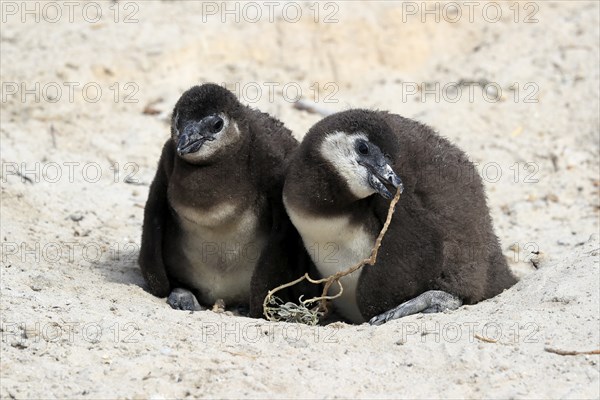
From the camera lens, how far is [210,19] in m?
12.4

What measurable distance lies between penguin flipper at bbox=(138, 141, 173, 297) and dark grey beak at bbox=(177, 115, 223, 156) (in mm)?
656

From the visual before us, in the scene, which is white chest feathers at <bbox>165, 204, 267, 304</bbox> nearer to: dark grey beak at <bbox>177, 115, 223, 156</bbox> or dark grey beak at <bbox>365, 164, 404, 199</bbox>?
dark grey beak at <bbox>177, 115, 223, 156</bbox>

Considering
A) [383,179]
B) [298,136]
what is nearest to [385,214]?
[383,179]

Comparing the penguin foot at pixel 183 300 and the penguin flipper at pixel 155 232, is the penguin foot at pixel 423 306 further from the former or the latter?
the penguin flipper at pixel 155 232

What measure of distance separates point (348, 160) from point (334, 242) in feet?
2.11

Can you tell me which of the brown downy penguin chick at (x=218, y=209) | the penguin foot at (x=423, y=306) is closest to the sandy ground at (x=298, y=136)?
the penguin foot at (x=423, y=306)

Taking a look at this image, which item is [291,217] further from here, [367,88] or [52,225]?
[367,88]

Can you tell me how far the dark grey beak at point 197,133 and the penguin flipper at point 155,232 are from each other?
66 centimetres

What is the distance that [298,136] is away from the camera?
37.0 ft

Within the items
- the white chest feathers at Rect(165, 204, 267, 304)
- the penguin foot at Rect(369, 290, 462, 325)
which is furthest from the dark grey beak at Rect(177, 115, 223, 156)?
the penguin foot at Rect(369, 290, 462, 325)

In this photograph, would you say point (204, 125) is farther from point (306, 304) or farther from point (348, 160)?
point (306, 304)

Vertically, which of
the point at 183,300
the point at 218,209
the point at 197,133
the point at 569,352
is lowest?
the point at 183,300

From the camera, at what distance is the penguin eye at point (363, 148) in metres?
7.00

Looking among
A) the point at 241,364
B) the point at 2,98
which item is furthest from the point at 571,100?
the point at 241,364
